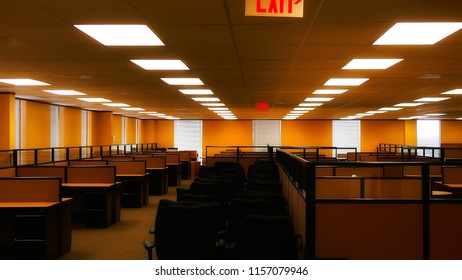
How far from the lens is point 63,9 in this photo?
123 inches

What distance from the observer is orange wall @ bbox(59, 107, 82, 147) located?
1242cm

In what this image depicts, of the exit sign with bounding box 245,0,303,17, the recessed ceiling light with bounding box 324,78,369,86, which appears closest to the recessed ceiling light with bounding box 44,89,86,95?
the recessed ceiling light with bounding box 324,78,369,86

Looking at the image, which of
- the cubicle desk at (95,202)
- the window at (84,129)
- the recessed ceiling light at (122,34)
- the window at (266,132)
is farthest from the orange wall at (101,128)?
the recessed ceiling light at (122,34)

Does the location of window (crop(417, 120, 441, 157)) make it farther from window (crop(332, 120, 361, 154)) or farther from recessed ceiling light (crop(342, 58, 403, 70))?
recessed ceiling light (crop(342, 58, 403, 70))

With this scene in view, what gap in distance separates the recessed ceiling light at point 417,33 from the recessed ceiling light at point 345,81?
2475 mm

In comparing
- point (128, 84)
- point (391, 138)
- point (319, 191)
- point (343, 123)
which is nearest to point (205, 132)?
point (343, 123)

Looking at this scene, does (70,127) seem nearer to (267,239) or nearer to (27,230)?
(27,230)

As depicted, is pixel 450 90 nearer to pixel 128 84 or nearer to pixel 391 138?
pixel 128 84

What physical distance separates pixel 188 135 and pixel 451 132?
483 inches

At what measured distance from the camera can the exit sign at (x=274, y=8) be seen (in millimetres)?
2764

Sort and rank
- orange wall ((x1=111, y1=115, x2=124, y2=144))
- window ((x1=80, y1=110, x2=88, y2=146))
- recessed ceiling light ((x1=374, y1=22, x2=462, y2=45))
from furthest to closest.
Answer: orange wall ((x1=111, y1=115, x2=124, y2=144)), window ((x1=80, y1=110, x2=88, y2=146)), recessed ceiling light ((x1=374, y1=22, x2=462, y2=45))

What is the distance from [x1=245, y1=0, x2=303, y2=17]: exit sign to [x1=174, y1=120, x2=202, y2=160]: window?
55.7 feet

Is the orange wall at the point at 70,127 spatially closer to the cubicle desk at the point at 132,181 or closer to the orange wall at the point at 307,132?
the cubicle desk at the point at 132,181

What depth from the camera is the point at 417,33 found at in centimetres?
379
